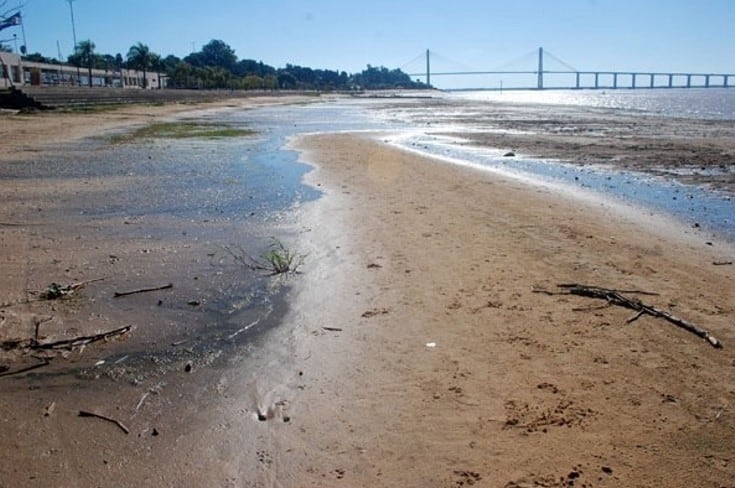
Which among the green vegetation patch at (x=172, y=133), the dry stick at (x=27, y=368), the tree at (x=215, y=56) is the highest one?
the tree at (x=215, y=56)

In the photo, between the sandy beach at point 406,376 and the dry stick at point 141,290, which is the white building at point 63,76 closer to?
the dry stick at point 141,290

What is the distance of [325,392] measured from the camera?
13.7ft

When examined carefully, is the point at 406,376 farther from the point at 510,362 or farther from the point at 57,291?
the point at 57,291

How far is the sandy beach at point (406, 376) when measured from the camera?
3326mm

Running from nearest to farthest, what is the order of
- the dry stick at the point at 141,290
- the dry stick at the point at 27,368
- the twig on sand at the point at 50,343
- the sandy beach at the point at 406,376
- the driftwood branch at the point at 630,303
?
the sandy beach at the point at 406,376, the dry stick at the point at 27,368, the twig on sand at the point at 50,343, the driftwood branch at the point at 630,303, the dry stick at the point at 141,290

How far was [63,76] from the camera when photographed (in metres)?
86.5

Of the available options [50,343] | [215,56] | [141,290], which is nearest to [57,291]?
[141,290]

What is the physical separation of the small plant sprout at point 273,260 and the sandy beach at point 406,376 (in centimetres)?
24

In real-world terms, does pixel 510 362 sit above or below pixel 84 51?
below

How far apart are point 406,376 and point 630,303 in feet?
8.78

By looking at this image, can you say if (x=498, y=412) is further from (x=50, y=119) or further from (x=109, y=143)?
(x=50, y=119)

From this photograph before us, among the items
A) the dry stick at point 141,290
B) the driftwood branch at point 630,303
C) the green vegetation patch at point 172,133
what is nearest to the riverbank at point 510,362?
the driftwood branch at point 630,303

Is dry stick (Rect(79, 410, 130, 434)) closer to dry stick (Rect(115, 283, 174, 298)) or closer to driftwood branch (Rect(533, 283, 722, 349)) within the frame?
→ dry stick (Rect(115, 283, 174, 298))

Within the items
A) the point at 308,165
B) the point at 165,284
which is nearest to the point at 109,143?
the point at 308,165
